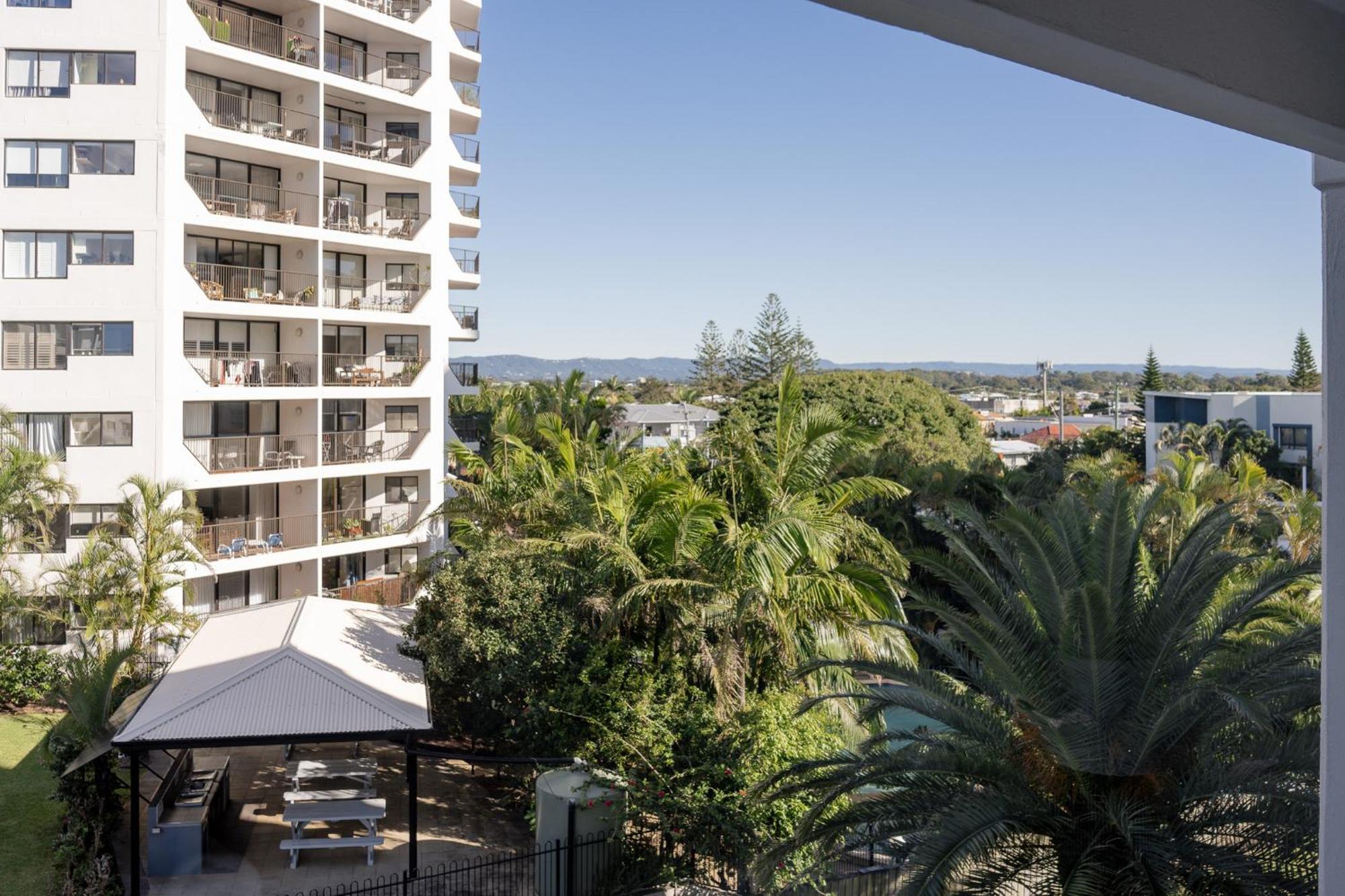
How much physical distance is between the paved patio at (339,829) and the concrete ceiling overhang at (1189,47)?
13.1 metres

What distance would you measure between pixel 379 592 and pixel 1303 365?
76.9 m

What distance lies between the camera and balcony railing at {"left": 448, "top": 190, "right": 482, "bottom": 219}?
34656 millimetres

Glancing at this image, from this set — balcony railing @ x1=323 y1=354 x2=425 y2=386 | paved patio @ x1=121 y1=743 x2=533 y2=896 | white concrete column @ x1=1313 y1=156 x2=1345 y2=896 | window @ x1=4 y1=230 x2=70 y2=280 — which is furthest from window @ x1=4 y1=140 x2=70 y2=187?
white concrete column @ x1=1313 y1=156 x2=1345 y2=896

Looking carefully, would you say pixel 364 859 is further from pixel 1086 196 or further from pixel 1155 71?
pixel 1086 196

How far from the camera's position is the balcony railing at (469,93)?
35188 mm

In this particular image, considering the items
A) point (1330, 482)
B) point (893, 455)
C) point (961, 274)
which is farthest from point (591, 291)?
point (1330, 482)

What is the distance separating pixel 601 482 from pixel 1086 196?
7427 centimetres

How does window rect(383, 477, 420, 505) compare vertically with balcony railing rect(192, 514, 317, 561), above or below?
above

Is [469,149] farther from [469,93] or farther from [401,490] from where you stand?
[401,490]

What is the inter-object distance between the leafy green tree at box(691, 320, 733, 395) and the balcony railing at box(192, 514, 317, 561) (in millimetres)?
50876

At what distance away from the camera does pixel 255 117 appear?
27.9m

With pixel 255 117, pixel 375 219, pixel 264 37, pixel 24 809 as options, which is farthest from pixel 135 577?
pixel 264 37

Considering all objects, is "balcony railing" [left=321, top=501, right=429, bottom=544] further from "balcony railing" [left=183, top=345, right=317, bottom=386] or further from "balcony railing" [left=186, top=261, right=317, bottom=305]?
"balcony railing" [left=186, top=261, right=317, bottom=305]

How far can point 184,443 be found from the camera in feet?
84.5
